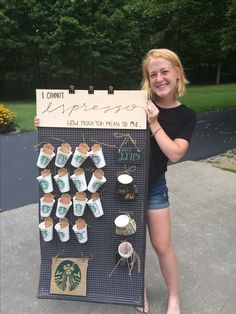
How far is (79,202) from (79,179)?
15 cm

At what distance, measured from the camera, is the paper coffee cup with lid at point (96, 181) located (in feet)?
7.80

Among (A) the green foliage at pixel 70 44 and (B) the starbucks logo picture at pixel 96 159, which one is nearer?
(B) the starbucks logo picture at pixel 96 159

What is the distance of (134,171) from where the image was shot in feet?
7.95

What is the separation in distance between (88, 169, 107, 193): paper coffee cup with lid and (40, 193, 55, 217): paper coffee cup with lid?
259 millimetres

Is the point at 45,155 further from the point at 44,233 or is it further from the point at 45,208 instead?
the point at 44,233

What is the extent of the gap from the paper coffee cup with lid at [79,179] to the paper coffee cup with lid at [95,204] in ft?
0.28

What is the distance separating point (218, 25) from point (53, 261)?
10.6 meters

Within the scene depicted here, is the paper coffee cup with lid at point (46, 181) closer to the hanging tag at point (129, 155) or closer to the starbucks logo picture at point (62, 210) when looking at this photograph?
the starbucks logo picture at point (62, 210)

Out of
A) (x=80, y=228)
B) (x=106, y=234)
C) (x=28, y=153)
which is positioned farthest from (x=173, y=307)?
(x=28, y=153)

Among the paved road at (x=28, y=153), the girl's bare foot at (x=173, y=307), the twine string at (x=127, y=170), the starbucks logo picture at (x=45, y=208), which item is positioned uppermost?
the twine string at (x=127, y=170)

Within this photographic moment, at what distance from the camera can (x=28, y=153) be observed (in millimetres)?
7332

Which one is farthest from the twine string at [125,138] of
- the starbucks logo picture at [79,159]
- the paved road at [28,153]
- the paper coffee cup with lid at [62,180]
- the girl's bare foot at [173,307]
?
the paved road at [28,153]

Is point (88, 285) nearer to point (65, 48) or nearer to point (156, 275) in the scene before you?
point (156, 275)

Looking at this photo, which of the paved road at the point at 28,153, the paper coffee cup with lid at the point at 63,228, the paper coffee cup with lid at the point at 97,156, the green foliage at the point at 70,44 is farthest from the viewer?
the green foliage at the point at 70,44
